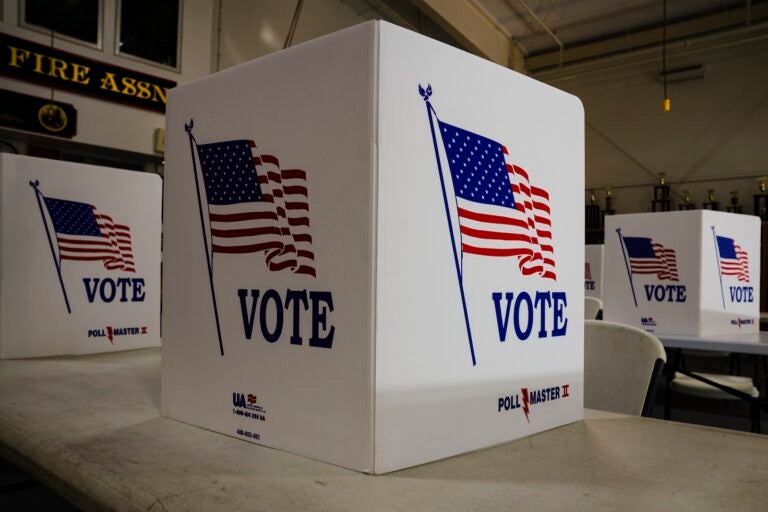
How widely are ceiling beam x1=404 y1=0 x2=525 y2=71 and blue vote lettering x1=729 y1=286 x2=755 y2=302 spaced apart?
4034 mm

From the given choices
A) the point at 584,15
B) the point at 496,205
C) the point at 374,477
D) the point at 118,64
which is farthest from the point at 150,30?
the point at 584,15

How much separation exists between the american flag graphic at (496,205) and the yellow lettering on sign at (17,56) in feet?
13.6

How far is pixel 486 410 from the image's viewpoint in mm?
601

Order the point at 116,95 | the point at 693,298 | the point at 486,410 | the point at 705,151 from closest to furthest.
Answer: the point at 486,410
the point at 693,298
the point at 116,95
the point at 705,151

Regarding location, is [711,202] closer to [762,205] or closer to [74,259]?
[762,205]

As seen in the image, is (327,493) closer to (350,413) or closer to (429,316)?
(350,413)

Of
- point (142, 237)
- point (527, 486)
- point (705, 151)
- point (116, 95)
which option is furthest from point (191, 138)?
point (705, 151)

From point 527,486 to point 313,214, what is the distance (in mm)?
309

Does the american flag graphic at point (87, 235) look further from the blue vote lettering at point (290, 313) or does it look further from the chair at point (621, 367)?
the chair at point (621, 367)

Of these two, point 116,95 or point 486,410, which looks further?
point 116,95

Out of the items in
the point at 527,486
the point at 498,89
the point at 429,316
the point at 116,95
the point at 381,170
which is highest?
the point at 116,95

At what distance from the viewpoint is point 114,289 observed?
46.3 inches

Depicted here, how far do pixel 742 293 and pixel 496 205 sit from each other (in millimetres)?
2288

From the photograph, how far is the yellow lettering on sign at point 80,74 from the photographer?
13.1 ft
